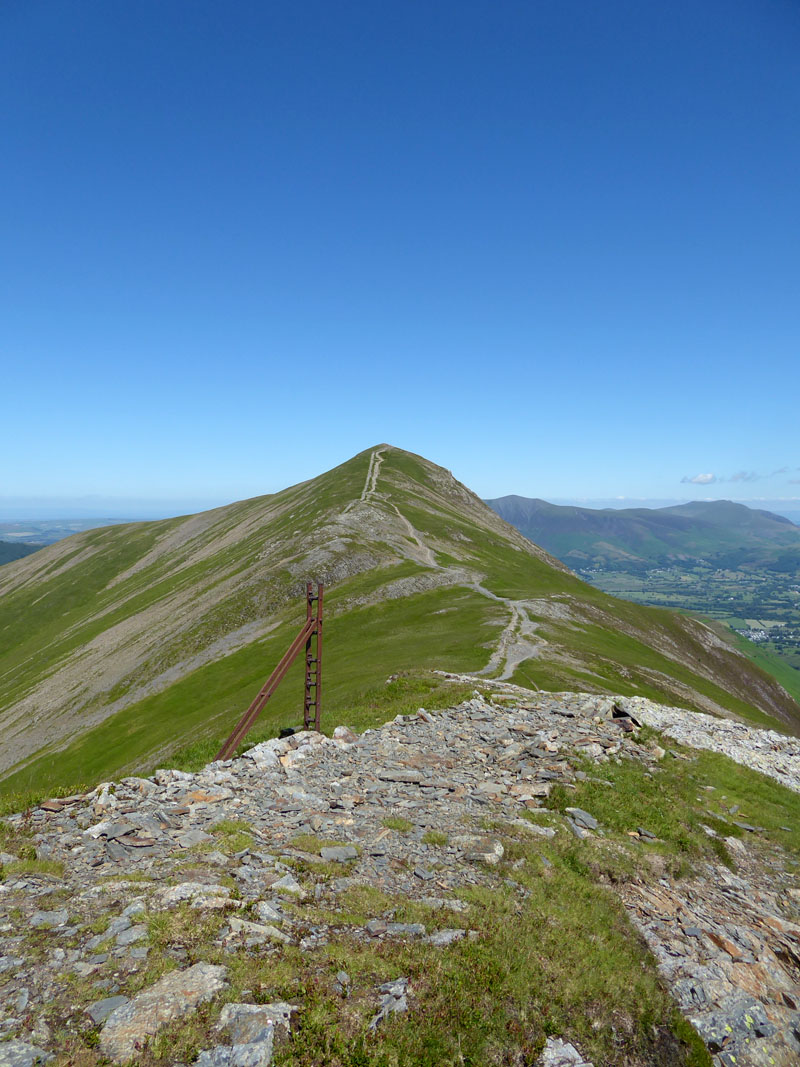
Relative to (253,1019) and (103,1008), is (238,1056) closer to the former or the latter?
(253,1019)

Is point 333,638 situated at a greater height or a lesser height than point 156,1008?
lesser

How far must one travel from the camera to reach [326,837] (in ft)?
52.8

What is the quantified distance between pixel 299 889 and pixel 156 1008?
4.53 metres

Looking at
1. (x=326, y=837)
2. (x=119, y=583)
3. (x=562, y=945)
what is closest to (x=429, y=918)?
(x=562, y=945)

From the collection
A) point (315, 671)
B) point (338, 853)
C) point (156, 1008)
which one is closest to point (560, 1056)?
point (156, 1008)

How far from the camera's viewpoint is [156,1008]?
852 centimetres

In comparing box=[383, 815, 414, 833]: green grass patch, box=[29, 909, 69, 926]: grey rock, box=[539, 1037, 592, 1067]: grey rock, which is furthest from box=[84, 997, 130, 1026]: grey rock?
box=[383, 815, 414, 833]: green grass patch

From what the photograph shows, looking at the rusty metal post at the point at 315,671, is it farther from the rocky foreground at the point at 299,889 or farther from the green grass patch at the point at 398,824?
the green grass patch at the point at 398,824

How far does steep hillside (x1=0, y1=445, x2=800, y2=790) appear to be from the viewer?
5244cm

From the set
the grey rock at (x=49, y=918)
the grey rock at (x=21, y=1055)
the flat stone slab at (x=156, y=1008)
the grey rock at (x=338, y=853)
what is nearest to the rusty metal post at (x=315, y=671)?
the grey rock at (x=338, y=853)

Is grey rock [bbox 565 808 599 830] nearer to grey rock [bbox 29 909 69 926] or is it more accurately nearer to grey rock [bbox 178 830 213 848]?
grey rock [bbox 178 830 213 848]

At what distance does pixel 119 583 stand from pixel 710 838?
7554 inches

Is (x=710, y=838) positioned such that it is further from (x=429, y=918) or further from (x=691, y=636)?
(x=691, y=636)

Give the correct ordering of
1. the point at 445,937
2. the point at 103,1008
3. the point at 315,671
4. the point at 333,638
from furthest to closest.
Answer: the point at 333,638
the point at 315,671
the point at 445,937
the point at 103,1008
